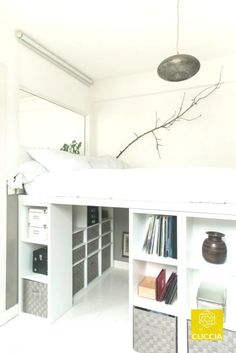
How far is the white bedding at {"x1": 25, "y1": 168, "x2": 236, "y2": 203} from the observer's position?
140cm

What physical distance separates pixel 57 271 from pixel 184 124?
2.13 metres

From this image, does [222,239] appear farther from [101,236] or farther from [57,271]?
[101,236]

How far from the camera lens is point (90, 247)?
2.61 meters

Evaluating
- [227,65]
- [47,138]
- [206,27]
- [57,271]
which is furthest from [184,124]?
[57,271]

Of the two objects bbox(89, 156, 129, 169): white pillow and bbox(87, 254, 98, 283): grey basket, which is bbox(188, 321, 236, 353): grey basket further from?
bbox(89, 156, 129, 169): white pillow

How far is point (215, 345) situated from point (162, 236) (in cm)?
69

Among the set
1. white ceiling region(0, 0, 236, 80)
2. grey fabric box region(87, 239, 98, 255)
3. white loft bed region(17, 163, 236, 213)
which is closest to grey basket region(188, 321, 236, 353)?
white loft bed region(17, 163, 236, 213)

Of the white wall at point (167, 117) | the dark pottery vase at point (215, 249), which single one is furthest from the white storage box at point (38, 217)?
the white wall at point (167, 117)

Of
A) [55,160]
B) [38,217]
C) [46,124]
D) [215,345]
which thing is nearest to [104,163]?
[55,160]

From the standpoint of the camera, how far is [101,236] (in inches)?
111

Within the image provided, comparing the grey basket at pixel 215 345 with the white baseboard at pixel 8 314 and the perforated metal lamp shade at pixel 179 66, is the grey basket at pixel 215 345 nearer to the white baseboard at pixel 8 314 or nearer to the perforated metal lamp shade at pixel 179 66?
the white baseboard at pixel 8 314

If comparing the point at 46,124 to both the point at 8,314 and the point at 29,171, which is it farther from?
the point at 8,314

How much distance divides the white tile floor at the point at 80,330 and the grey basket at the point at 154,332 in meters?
0.12

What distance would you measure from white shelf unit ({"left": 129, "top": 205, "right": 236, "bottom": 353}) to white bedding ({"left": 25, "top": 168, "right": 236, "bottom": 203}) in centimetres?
10
